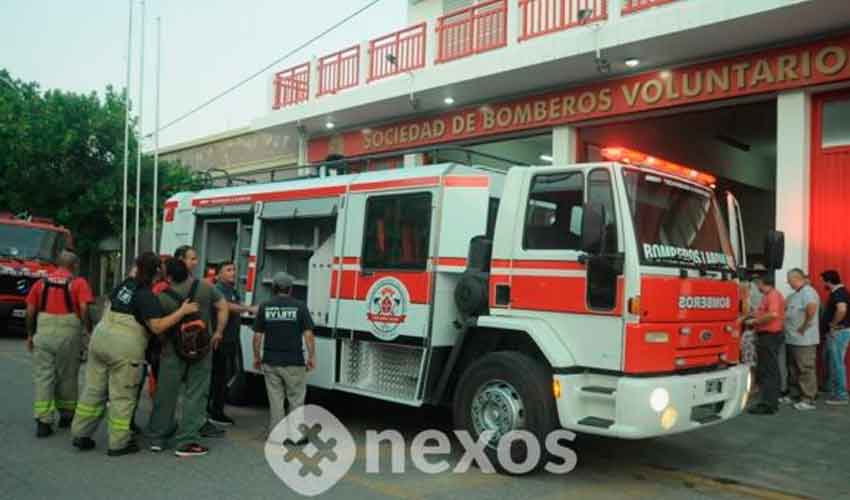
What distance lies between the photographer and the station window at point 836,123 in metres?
9.80

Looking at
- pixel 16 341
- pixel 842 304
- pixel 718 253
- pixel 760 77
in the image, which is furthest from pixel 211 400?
pixel 16 341

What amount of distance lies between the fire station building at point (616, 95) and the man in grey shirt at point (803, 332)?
82cm

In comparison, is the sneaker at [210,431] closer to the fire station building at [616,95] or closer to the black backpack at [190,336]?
the black backpack at [190,336]

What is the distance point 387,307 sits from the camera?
6.90m

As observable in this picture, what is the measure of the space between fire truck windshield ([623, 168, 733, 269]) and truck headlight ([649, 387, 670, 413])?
93 cm

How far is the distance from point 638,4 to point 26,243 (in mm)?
13036

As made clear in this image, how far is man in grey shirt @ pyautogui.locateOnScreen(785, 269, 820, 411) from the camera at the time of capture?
360 inches

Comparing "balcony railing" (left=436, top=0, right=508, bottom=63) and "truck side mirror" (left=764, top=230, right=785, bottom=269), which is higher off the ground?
"balcony railing" (left=436, top=0, right=508, bottom=63)

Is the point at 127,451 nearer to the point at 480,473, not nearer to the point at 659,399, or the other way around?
the point at 480,473

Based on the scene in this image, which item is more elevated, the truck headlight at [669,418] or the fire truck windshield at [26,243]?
the fire truck windshield at [26,243]

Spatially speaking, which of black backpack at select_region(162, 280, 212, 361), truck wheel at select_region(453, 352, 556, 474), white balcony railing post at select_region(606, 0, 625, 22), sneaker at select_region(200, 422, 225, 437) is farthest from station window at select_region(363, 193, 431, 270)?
white balcony railing post at select_region(606, 0, 625, 22)

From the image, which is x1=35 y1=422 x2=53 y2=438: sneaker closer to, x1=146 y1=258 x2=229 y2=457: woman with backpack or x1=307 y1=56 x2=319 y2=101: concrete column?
x1=146 y1=258 x2=229 y2=457: woman with backpack

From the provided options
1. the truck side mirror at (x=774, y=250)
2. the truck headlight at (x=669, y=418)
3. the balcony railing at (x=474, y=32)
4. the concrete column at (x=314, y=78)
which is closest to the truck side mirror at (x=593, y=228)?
the truck headlight at (x=669, y=418)

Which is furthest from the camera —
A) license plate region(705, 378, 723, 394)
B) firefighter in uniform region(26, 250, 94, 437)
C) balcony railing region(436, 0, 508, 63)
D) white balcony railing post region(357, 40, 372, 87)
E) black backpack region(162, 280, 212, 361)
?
white balcony railing post region(357, 40, 372, 87)
